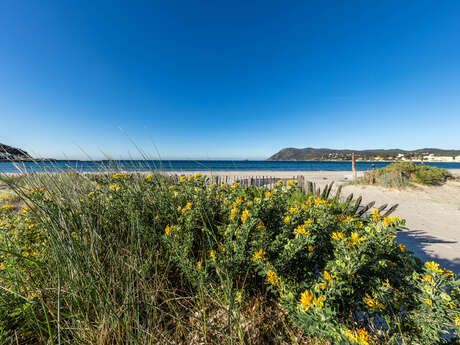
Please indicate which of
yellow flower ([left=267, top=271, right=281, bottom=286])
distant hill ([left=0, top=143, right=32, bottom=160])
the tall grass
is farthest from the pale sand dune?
distant hill ([left=0, top=143, right=32, bottom=160])

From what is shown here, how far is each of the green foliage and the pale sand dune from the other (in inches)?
15.5

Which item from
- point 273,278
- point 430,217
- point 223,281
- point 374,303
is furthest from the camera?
point 430,217

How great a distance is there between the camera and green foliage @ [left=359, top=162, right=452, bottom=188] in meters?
7.98

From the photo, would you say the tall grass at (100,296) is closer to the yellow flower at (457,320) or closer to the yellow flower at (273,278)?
the yellow flower at (273,278)

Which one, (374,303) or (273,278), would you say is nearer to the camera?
(374,303)

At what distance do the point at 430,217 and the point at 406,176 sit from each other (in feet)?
18.2

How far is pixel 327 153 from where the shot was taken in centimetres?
7106

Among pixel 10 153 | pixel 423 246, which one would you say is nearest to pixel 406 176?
pixel 423 246

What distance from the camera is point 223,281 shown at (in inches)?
54.9

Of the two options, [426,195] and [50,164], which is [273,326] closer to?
[50,164]

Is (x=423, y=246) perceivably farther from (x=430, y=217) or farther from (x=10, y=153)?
(x=10, y=153)

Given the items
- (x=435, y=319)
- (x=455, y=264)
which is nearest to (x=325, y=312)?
(x=435, y=319)

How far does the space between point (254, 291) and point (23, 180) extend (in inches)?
107

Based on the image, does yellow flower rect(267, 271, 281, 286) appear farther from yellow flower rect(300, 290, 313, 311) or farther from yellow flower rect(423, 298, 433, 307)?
yellow flower rect(423, 298, 433, 307)
